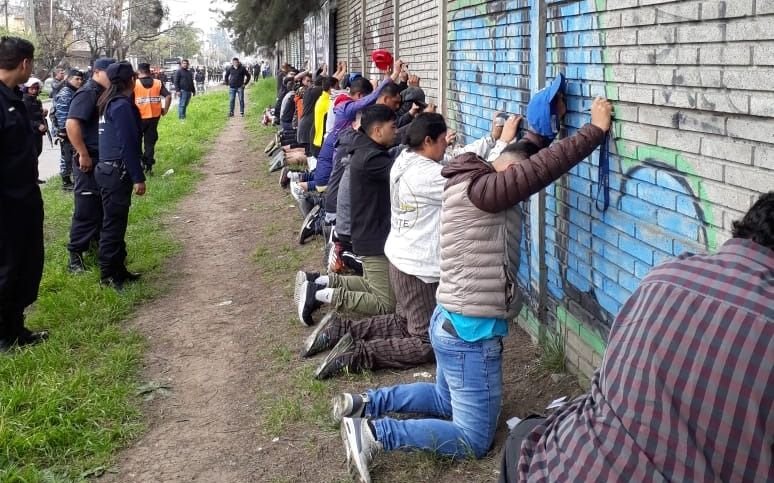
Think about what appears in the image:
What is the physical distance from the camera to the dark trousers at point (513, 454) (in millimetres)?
2289

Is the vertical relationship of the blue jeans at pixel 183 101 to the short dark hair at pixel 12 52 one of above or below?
above

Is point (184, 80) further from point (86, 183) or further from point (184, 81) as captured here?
point (86, 183)

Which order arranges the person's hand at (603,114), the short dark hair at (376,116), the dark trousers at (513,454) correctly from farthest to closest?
the short dark hair at (376,116), the person's hand at (603,114), the dark trousers at (513,454)

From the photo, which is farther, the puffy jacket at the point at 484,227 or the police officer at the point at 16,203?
the police officer at the point at 16,203

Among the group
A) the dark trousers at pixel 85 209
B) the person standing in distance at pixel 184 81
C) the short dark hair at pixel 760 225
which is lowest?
the dark trousers at pixel 85 209

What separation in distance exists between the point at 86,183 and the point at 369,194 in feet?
10.8

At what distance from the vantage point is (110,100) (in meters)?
6.67

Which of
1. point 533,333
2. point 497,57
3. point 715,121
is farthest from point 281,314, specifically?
point 715,121

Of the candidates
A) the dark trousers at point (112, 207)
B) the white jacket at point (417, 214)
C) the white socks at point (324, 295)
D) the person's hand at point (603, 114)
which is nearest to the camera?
the person's hand at point (603, 114)

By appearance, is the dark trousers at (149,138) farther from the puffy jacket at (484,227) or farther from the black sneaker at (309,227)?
the puffy jacket at (484,227)

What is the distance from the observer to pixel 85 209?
24.0ft

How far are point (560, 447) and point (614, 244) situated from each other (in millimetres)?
2100

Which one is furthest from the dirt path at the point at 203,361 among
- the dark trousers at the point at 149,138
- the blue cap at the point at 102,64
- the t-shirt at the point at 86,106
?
the dark trousers at the point at 149,138

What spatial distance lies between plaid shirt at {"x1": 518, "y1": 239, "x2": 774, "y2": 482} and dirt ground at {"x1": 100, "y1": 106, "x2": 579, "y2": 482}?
2013mm
